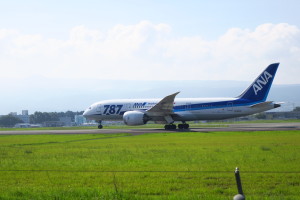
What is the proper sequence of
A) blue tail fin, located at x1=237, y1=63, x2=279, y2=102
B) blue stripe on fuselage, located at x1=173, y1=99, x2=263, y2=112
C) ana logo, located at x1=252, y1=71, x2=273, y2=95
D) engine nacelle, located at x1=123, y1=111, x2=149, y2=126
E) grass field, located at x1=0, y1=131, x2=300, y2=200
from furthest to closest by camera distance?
1. blue stripe on fuselage, located at x1=173, y1=99, x2=263, y2=112
2. engine nacelle, located at x1=123, y1=111, x2=149, y2=126
3. ana logo, located at x1=252, y1=71, x2=273, y2=95
4. blue tail fin, located at x1=237, y1=63, x2=279, y2=102
5. grass field, located at x1=0, y1=131, x2=300, y2=200

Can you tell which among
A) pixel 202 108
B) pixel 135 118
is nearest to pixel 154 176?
pixel 135 118

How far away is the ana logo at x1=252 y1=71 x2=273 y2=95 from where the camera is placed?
161 ft

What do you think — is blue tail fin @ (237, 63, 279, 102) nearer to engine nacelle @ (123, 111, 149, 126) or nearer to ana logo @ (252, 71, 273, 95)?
ana logo @ (252, 71, 273, 95)

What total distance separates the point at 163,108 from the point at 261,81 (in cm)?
1113

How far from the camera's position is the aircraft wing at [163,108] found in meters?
48.6

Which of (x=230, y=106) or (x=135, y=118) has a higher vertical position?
(x=230, y=106)

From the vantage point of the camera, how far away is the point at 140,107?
2151 inches

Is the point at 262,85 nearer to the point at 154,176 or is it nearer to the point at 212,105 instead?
the point at 212,105

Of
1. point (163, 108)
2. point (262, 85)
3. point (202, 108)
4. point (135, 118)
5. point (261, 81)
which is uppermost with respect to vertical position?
point (261, 81)

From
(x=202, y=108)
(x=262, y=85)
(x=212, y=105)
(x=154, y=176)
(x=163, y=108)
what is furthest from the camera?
(x=202, y=108)

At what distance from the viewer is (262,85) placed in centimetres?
4944

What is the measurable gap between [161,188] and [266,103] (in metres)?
37.5

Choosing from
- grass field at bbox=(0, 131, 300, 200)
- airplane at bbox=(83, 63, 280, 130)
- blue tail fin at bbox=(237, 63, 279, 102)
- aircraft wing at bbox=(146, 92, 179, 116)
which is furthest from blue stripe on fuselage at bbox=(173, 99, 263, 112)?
grass field at bbox=(0, 131, 300, 200)

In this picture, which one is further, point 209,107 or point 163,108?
point 209,107
